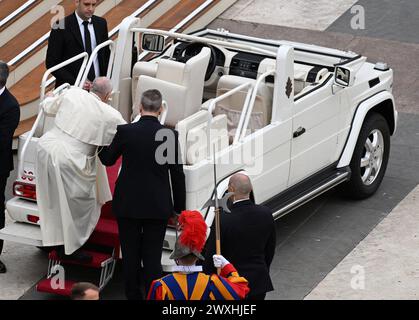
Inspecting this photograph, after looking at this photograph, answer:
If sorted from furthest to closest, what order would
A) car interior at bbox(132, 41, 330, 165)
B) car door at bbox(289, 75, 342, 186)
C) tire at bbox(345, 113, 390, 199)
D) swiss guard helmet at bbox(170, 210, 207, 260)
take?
1. tire at bbox(345, 113, 390, 199)
2. car door at bbox(289, 75, 342, 186)
3. car interior at bbox(132, 41, 330, 165)
4. swiss guard helmet at bbox(170, 210, 207, 260)

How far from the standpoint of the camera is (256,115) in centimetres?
1105

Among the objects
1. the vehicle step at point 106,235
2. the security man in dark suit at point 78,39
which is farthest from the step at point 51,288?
the security man in dark suit at point 78,39

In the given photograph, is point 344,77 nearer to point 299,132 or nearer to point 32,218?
point 299,132

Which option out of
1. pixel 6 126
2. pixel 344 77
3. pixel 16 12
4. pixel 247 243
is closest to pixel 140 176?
pixel 247 243

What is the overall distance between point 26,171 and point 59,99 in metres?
0.70

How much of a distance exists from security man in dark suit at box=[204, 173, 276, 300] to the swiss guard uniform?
702 millimetres

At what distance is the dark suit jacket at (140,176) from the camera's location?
9648 millimetres

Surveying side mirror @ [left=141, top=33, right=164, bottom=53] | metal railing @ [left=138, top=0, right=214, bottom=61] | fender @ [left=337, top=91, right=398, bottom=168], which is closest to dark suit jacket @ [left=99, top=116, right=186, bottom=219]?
side mirror @ [left=141, top=33, right=164, bottom=53]

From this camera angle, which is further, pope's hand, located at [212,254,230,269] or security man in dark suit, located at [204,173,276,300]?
security man in dark suit, located at [204,173,276,300]

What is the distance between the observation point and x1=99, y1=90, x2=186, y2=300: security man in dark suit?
966 cm

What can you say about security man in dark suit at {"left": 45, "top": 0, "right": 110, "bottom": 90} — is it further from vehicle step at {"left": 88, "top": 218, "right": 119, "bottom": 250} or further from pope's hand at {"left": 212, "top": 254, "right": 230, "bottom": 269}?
pope's hand at {"left": 212, "top": 254, "right": 230, "bottom": 269}

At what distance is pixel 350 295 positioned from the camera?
1038cm

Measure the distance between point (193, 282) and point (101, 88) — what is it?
9.29 feet
